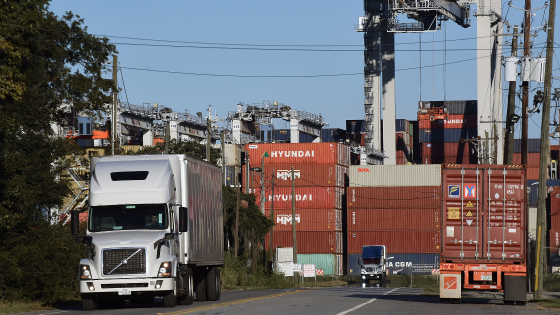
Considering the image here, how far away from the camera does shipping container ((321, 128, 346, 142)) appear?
108875 millimetres

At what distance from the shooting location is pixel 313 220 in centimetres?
7762

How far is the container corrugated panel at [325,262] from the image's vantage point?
7531cm

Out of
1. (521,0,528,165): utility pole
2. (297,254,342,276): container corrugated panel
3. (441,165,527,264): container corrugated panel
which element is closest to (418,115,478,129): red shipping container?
(297,254,342,276): container corrugated panel

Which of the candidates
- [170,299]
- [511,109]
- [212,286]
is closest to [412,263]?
[511,109]

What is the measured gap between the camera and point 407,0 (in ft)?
282

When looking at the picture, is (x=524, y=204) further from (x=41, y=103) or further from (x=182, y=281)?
(x=41, y=103)

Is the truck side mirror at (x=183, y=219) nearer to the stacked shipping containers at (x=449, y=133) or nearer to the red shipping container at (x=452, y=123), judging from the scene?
the stacked shipping containers at (x=449, y=133)

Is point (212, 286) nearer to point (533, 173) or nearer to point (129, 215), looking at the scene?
point (129, 215)

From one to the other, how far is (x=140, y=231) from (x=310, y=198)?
2400 inches

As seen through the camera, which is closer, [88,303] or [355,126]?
[88,303]

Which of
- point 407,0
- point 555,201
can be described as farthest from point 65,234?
point 407,0

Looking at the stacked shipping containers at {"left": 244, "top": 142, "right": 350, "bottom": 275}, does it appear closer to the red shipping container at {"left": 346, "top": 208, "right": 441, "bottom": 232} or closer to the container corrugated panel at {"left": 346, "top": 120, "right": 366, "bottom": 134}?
the red shipping container at {"left": 346, "top": 208, "right": 441, "bottom": 232}

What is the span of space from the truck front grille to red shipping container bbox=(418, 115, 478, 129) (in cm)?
9072

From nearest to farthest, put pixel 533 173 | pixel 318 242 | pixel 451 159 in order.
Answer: pixel 318 242 → pixel 533 173 → pixel 451 159
